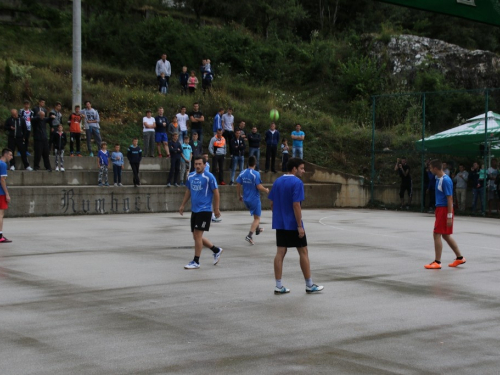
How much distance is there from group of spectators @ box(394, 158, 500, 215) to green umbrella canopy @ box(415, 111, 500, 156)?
61cm

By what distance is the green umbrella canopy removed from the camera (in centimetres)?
2561

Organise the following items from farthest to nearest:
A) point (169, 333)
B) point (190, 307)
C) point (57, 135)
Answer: point (57, 135) → point (190, 307) → point (169, 333)

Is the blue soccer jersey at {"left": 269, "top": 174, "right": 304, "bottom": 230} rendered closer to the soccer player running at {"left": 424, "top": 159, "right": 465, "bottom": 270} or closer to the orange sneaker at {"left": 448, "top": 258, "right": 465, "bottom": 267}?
the soccer player running at {"left": 424, "top": 159, "right": 465, "bottom": 270}

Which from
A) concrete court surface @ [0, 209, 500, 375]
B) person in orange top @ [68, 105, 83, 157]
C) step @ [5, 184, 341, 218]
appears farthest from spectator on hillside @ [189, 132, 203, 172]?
concrete court surface @ [0, 209, 500, 375]

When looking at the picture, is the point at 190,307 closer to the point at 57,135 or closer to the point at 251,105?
the point at 57,135

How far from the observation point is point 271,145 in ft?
94.5

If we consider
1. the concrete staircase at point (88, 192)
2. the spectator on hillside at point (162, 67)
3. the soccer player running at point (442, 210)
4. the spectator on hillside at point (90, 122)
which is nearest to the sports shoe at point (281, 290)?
the soccer player running at point (442, 210)

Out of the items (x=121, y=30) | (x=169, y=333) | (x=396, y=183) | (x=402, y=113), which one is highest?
(x=121, y=30)

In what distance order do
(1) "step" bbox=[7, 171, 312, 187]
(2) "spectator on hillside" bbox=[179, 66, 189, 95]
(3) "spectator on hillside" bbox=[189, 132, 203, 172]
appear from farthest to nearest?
(2) "spectator on hillside" bbox=[179, 66, 189, 95] → (3) "spectator on hillside" bbox=[189, 132, 203, 172] → (1) "step" bbox=[7, 171, 312, 187]

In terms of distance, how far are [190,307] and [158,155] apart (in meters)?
20.1

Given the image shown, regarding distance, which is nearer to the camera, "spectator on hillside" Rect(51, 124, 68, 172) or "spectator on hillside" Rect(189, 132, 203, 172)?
"spectator on hillside" Rect(51, 124, 68, 172)

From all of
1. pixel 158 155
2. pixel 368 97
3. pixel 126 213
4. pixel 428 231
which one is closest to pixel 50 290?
pixel 428 231

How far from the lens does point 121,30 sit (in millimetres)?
39750

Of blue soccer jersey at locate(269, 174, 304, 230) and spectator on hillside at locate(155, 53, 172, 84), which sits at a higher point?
spectator on hillside at locate(155, 53, 172, 84)
